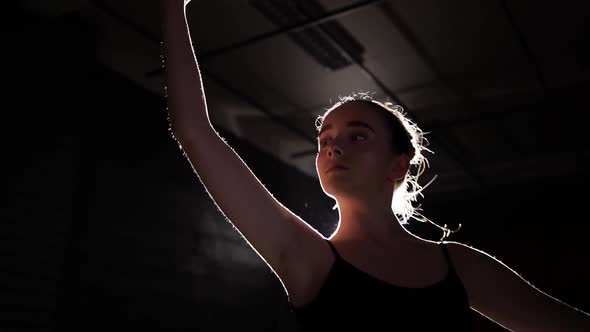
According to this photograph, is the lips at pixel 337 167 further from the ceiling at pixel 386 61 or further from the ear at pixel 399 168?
the ceiling at pixel 386 61

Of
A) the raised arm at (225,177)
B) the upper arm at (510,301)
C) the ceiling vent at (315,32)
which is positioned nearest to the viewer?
the raised arm at (225,177)

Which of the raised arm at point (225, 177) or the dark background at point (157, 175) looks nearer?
the raised arm at point (225, 177)

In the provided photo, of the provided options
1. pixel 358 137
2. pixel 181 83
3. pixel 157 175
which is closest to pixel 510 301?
pixel 358 137

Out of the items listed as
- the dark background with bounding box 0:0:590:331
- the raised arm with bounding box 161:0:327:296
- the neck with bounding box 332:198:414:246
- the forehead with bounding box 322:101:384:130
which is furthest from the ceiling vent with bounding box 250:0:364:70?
the raised arm with bounding box 161:0:327:296

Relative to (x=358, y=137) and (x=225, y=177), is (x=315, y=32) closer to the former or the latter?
(x=358, y=137)

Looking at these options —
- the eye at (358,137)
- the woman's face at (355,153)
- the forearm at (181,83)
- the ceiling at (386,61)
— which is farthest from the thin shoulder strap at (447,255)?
the ceiling at (386,61)

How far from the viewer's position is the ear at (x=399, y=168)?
3.29ft

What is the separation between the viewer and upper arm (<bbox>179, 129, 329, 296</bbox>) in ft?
2.39

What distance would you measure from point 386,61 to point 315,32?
2.06 ft

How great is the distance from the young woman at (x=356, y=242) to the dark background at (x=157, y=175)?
2.48m

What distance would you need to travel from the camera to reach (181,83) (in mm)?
739

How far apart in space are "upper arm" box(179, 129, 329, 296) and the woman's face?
0.17m

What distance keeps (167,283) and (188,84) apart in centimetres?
374

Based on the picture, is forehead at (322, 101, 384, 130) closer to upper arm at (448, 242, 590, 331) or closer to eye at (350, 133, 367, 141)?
eye at (350, 133, 367, 141)
